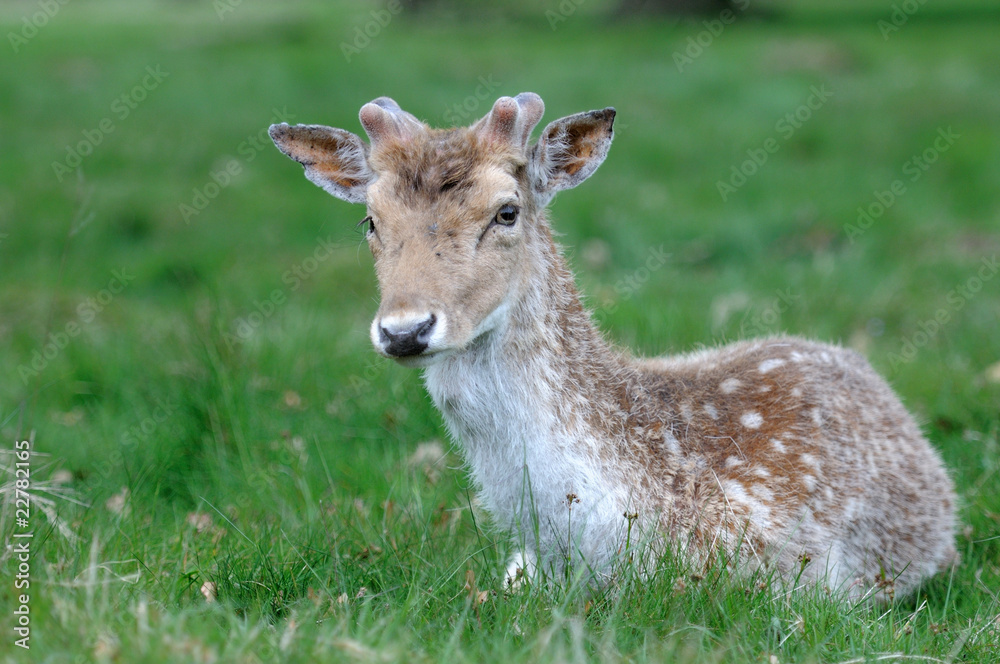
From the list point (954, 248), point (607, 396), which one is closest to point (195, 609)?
point (607, 396)

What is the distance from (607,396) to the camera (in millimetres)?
4348

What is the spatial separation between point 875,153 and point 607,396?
9.41m

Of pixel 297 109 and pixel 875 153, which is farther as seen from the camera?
pixel 297 109

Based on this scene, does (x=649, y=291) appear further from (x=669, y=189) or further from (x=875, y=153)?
(x=875, y=153)
